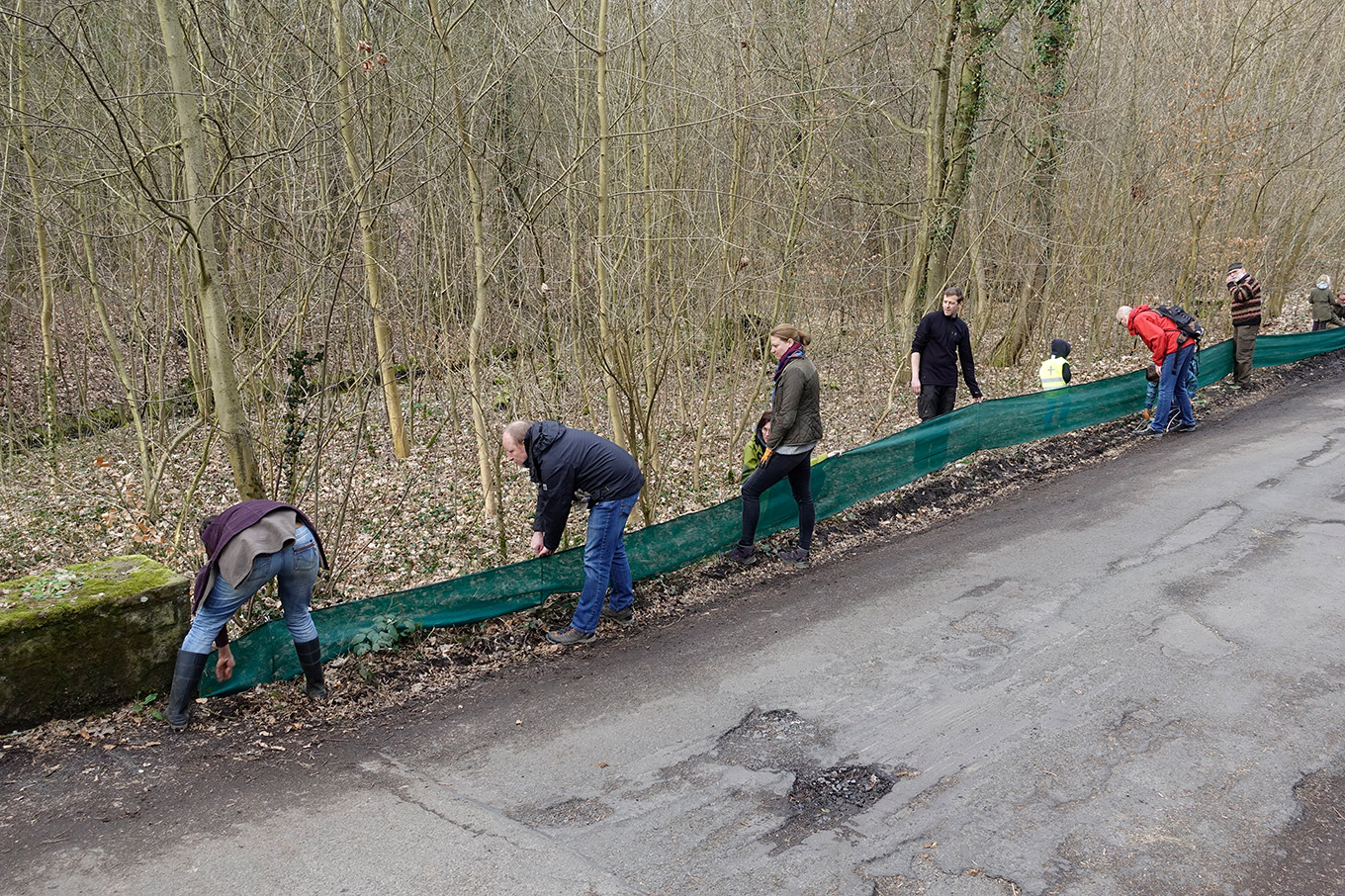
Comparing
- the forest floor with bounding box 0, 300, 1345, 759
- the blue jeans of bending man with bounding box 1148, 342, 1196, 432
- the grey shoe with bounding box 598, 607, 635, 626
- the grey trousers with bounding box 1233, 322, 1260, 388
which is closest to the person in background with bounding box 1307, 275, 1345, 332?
the grey trousers with bounding box 1233, 322, 1260, 388

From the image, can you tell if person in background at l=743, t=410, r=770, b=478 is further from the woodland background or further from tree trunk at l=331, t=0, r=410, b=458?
tree trunk at l=331, t=0, r=410, b=458

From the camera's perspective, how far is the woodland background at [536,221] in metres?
8.23

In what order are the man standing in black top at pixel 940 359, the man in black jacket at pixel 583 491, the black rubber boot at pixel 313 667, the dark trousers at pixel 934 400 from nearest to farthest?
the black rubber boot at pixel 313 667 → the man in black jacket at pixel 583 491 → the man standing in black top at pixel 940 359 → the dark trousers at pixel 934 400

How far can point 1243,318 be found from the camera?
13250mm

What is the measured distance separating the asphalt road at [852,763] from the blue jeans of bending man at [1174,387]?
4.24 metres

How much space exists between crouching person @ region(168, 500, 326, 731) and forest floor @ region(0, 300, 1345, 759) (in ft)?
0.86

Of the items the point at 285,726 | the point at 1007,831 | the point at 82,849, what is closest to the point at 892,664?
the point at 1007,831

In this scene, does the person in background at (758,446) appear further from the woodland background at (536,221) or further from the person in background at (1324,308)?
the person in background at (1324,308)

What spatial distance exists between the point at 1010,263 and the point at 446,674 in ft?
44.8

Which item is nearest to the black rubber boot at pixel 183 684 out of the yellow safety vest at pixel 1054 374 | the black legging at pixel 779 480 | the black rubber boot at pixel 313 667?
the black rubber boot at pixel 313 667

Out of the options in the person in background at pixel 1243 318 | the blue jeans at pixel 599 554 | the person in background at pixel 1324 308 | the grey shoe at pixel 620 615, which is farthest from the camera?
the person in background at pixel 1324 308

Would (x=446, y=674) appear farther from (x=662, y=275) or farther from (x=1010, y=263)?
(x=1010, y=263)

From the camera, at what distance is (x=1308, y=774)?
4.64 meters

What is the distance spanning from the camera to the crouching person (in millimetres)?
5184
